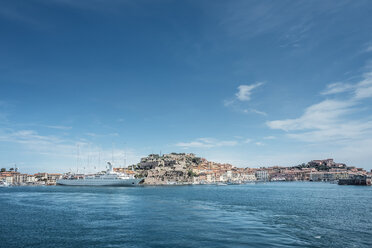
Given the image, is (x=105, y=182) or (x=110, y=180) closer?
(x=110, y=180)

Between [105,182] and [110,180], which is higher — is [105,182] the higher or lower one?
the lower one

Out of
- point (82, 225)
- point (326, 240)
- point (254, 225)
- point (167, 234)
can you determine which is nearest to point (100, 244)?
point (167, 234)

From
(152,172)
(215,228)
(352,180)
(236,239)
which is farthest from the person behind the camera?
(152,172)

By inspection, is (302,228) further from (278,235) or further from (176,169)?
(176,169)

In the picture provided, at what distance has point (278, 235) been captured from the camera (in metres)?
24.9

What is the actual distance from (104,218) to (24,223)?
30.0 feet

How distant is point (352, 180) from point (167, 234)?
572ft

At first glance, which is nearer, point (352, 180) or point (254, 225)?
point (254, 225)

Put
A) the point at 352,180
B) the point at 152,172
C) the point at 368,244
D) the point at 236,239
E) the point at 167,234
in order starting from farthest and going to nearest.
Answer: the point at 152,172 → the point at 352,180 → the point at 167,234 → the point at 236,239 → the point at 368,244

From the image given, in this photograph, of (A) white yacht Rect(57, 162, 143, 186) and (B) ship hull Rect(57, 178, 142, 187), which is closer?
(B) ship hull Rect(57, 178, 142, 187)

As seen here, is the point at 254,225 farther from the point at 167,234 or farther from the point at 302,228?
the point at 167,234

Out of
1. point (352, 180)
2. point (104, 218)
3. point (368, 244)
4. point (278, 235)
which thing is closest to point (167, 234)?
point (278, 235)

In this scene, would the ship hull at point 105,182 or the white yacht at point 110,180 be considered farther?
the white yacht at point 110,180

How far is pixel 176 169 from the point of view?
186 metres
